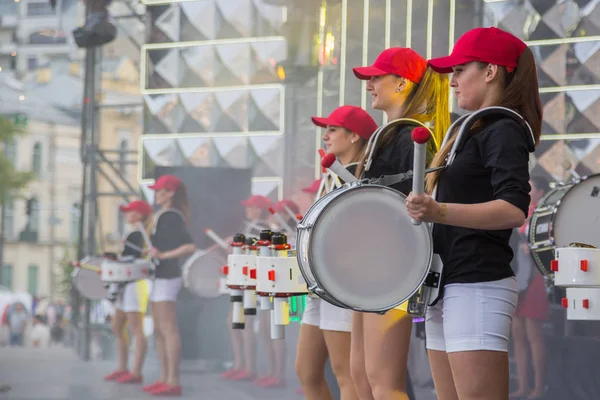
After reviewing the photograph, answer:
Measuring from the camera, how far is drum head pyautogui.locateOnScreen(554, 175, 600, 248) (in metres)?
4.22

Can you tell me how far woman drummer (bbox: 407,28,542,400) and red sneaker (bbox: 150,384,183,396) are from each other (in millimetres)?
3952

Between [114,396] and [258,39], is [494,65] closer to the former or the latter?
[258,39]

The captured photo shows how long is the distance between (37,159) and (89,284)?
1.00 m

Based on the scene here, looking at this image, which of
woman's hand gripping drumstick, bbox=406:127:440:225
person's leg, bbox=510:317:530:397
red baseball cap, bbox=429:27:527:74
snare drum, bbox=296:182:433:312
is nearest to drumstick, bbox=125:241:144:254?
person's leg, bbox=510:317:530:397

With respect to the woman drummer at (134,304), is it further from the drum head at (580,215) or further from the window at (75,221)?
the drum head at (580,215)

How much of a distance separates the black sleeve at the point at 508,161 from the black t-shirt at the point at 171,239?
411 cm

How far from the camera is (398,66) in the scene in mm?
3600

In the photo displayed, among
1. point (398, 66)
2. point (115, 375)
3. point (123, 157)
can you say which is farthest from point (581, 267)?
point (115, 375)

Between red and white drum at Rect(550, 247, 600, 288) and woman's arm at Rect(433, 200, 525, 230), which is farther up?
woman's arm at Rect(433, 200, 525, 230)

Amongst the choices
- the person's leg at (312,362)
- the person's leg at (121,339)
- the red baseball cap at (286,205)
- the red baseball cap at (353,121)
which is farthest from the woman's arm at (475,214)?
the person's leg at (121,339)

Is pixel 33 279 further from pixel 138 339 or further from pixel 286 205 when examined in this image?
pixel 286 205

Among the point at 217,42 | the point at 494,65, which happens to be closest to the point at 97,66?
the point at 217,42

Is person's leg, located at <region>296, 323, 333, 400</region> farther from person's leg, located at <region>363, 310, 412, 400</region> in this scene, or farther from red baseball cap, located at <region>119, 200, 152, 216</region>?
red baseball cap, located at <region>119, 200, 152, 216</region>

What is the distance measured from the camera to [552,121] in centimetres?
523
